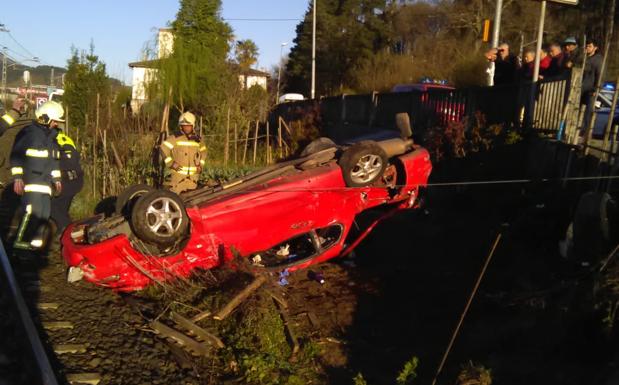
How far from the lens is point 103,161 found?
11094 millimetres

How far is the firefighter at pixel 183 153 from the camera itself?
7820mm

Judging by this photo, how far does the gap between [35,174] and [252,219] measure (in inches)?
116

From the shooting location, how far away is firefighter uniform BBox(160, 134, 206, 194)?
7.83 metres

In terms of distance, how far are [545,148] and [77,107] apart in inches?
543

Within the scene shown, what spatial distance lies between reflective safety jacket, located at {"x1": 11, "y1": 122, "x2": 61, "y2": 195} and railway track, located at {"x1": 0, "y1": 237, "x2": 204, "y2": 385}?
1.24 meters

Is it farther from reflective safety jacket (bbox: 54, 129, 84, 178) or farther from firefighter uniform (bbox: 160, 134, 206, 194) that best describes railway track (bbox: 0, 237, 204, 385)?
firefighter uniform (bbox: 160, 134, 206, 194)

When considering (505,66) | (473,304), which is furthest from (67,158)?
(505,66)

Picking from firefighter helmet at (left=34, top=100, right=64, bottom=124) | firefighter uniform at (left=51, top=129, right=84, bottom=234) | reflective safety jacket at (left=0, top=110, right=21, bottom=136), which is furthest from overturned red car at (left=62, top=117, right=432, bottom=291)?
reflective safety jacket at (left=0, top=110, right=21, bottom=136)

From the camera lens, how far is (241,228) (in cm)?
619

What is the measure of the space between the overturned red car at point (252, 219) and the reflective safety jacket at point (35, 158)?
3.85ft

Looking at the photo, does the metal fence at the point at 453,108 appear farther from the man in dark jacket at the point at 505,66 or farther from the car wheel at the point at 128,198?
the car wheel at the point at 128,198

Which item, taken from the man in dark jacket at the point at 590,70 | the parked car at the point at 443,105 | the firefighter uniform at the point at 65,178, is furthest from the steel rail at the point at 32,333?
the man in dark jacket at the point at 590,70

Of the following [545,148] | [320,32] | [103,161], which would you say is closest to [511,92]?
[545,148]

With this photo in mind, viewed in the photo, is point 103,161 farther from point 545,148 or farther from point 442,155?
point 545,148
